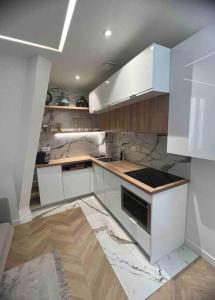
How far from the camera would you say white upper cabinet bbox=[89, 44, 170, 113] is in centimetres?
134

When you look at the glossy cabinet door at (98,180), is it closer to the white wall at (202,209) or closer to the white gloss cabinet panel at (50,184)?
the white gloss cabinet panel at (50,184)

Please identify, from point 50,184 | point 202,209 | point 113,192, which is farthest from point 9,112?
point 202,209

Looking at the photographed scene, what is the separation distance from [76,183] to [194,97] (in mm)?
2534

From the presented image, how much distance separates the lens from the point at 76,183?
9.71 feet

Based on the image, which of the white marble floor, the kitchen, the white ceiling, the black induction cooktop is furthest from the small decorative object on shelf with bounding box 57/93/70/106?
the white marble floor

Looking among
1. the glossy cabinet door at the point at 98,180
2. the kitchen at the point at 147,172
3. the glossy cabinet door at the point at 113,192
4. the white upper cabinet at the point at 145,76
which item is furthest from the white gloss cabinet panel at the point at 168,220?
the glossy cabinet door at the point at 98,180

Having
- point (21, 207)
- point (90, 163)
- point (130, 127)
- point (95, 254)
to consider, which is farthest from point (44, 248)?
point (130, 127)

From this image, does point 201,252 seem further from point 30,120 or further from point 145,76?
point 30,120

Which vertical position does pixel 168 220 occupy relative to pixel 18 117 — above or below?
below

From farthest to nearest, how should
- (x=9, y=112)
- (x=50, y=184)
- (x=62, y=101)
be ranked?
(x=62, y=101) < (x=50, y=184) < (x=9, y=112)

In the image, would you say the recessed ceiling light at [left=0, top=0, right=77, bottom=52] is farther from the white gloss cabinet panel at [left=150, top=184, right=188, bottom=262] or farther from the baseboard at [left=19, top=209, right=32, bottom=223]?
the baseboard at [left=19, top=209, right=32, bottom=223]

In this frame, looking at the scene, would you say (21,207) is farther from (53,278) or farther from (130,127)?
(130,127)

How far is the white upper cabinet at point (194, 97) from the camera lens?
3.66 feet

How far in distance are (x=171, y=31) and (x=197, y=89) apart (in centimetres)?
69
